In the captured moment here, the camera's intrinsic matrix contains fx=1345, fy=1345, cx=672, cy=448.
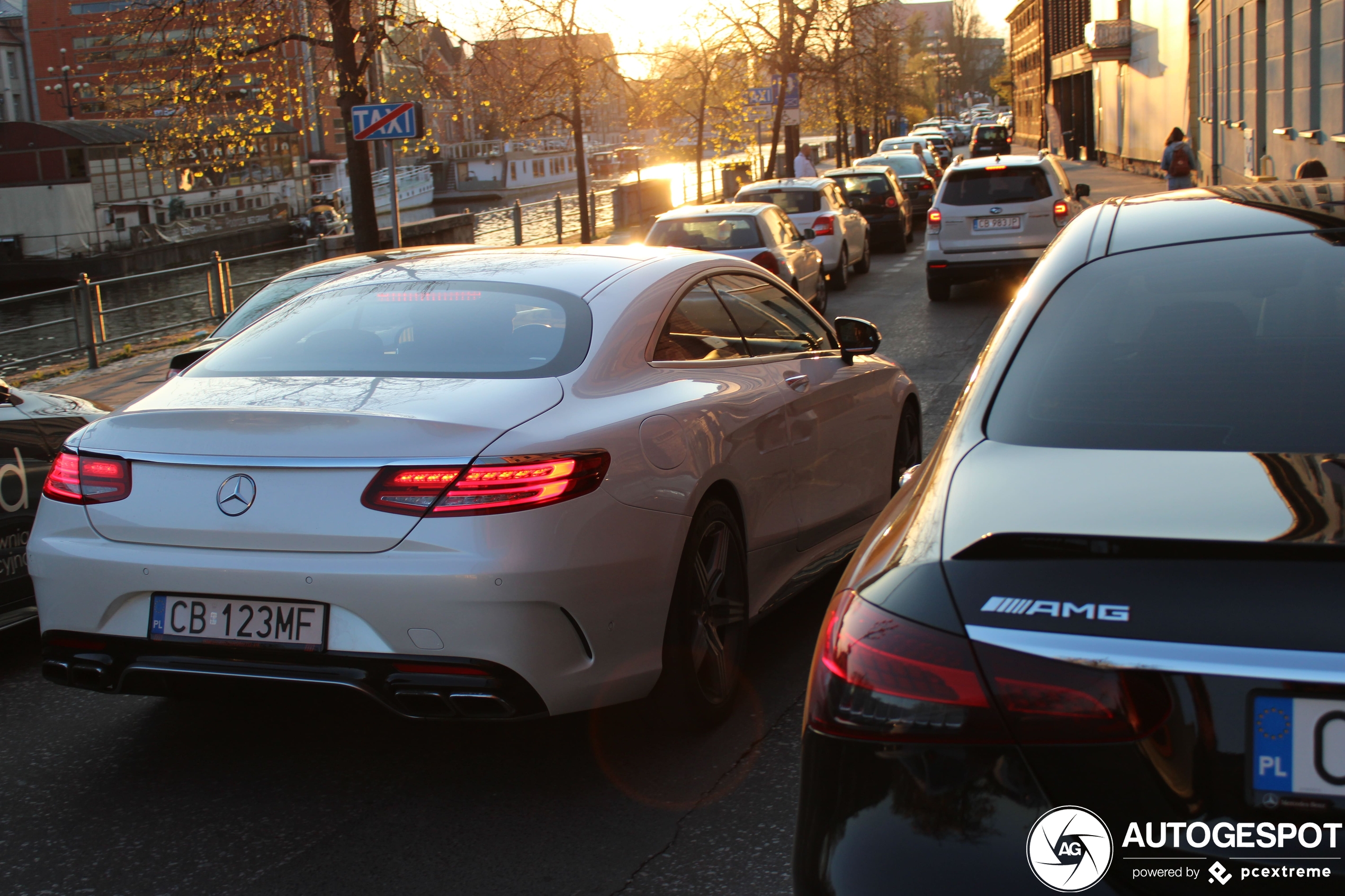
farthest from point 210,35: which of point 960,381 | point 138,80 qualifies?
point 960,381

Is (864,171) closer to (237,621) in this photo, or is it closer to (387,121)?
(387,121)

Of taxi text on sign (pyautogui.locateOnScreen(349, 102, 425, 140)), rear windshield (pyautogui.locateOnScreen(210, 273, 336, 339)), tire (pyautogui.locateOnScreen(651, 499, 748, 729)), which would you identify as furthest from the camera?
taxi text on sign (pyautogui.locateOnScreen(349, 102, 425, 140))

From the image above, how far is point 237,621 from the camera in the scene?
3479 mm

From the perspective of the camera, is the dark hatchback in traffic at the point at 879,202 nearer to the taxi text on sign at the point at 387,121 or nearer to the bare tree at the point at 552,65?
the bare tree at the point at 552,65

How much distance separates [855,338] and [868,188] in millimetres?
20499

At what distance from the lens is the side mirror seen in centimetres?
548

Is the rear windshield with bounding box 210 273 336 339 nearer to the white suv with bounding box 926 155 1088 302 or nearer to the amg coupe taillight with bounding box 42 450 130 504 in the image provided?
the amg coupe taillight with bounding box 42 450 130 504

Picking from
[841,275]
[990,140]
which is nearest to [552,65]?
[841,275]

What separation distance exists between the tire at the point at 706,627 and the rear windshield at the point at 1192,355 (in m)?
1.52

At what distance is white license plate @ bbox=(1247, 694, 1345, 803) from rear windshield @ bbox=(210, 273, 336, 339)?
7162 millimetres

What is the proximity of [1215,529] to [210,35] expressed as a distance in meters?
21.1

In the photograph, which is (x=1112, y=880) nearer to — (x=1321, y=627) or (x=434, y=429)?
(x=1321, y=627)

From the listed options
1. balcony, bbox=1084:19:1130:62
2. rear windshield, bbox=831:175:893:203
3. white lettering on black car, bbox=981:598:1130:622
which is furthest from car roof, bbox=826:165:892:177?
balcony, bbox=1084:19:1130:62

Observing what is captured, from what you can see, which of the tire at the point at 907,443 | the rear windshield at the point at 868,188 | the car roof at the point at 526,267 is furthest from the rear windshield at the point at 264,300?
the rear windshield at the point at 868,188
